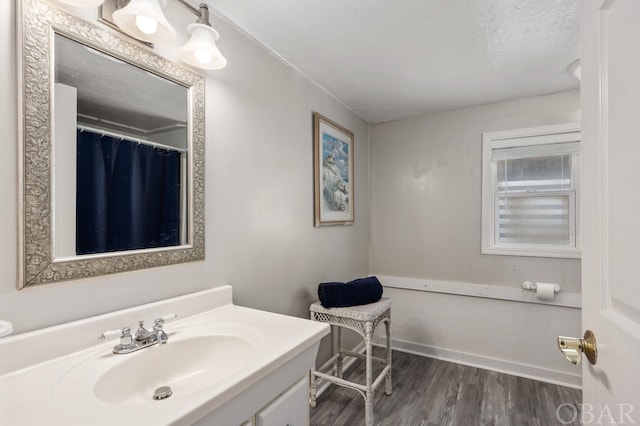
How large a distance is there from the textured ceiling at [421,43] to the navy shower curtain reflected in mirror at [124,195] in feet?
2.58

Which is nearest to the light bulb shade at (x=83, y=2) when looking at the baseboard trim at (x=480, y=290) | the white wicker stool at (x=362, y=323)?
the white wicker stool at (x=362, y=323)

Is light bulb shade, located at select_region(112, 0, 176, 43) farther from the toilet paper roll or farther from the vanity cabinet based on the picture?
the toilet paper roll

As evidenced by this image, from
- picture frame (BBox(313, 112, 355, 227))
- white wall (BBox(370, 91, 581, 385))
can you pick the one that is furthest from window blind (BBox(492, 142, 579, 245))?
picture frame (BBox(313, 112, 355, 227))

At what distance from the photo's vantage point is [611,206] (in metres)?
0.60

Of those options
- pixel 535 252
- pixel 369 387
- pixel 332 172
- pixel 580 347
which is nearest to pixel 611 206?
pixel 580 347

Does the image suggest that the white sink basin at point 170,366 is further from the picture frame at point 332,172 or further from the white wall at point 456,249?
the white wall at point 456,249

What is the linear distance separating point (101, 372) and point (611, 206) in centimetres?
125

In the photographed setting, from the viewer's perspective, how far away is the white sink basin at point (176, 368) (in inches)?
33.9

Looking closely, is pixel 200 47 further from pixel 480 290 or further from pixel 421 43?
pixel 480 290

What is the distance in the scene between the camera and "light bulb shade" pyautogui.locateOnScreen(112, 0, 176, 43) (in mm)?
941

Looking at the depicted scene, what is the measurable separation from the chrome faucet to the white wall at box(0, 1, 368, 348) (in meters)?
0.10

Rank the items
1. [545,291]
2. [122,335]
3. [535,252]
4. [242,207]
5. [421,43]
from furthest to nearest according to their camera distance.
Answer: [535,252] → [545,291] → [421,43] → [242,207] → [122,335]

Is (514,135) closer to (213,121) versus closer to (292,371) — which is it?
(213,121)

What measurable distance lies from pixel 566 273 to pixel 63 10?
3.08m
